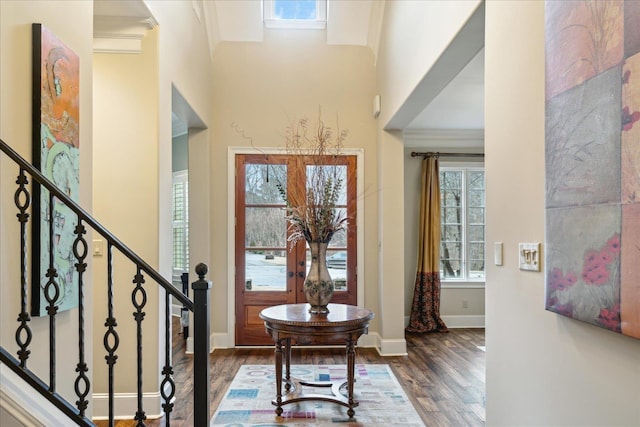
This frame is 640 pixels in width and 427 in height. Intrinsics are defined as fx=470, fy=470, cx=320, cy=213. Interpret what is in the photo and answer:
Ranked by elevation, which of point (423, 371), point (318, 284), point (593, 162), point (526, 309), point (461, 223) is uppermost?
point (593, 162)

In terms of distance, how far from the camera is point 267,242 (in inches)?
214

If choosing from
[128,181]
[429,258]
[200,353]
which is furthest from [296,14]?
[200,353]

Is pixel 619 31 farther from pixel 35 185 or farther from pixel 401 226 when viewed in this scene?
pixel 401 226

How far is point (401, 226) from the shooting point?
5133 millimetres

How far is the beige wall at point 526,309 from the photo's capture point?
134 cm

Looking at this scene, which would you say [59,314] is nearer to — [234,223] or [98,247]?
[98,247]

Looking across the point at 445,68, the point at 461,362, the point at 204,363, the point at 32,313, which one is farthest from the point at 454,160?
the point at 32,313

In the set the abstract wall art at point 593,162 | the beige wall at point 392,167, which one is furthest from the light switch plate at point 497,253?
the beige wall at point 392,167

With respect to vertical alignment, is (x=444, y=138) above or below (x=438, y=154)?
above

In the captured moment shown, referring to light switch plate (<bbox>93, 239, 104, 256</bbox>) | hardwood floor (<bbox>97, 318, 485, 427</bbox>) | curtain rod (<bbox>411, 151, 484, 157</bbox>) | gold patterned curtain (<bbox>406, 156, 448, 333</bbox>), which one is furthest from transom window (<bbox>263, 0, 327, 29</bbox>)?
hardwood floor (<bbox>97, 318, 485, 427</bbox>)

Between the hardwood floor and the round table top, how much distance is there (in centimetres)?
84

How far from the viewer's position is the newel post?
6.77 feet

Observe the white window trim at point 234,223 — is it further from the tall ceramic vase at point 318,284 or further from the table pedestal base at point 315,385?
the tall ceramic vase at point 318,284

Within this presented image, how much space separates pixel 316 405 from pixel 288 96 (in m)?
3.43
